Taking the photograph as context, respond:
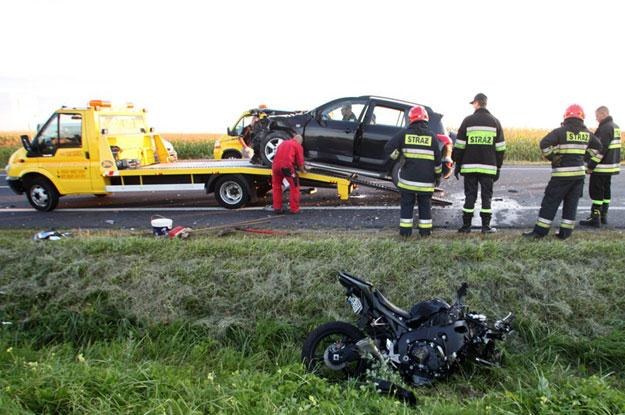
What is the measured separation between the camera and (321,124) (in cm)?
896

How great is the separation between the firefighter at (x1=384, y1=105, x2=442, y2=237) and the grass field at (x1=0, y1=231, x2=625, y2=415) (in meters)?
0.51

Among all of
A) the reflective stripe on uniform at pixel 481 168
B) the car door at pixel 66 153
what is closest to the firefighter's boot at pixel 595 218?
the reflective stripe on uniform at pixel 481 168

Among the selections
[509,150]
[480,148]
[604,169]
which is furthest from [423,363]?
[509,150]

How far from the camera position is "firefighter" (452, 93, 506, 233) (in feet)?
20.5

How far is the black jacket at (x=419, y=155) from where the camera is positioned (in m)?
6.12

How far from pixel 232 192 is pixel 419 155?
4260 millimetres

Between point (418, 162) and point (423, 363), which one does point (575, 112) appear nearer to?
point (418, 162)

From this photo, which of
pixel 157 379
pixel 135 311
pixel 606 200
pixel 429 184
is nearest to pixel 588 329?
pixel 429 184

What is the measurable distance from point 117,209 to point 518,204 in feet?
25.7

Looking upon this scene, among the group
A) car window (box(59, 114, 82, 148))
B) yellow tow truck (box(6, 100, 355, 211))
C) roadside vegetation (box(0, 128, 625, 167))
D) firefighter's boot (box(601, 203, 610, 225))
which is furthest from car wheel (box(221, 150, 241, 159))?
firefighter's boot (box(601, 203, 610, 225))

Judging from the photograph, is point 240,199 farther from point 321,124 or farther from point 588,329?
point 588,329

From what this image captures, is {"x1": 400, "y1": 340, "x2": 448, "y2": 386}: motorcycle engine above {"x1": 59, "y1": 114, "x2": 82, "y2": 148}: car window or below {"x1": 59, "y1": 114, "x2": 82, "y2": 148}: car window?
below

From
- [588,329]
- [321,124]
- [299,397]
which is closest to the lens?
[299,397]

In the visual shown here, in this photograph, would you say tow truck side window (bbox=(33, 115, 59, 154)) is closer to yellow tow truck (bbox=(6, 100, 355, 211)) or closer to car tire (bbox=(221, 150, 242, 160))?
yellow tow truck (bbox=(6, 100, 355, 211))
